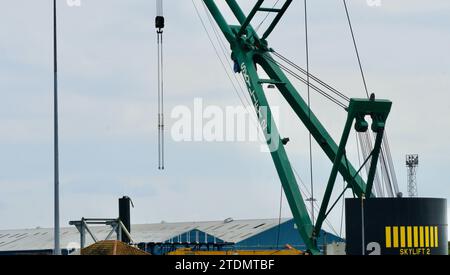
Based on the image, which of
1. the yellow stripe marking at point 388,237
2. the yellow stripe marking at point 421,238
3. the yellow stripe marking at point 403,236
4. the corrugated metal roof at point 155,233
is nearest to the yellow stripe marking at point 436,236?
the yellow stripe marking at point 421,238

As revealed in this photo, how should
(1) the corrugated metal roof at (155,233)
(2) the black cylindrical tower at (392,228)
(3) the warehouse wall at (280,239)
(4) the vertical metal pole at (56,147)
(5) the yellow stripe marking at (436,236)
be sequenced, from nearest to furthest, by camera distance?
(4) the vertical metal pole at (56,147), (2) the black cylindrical tower at (392,228), (5) the yellow stripe marking at (436,236), (3) the warehouse wall at (280,239), (1) the corrugated metal roof at (155,233)

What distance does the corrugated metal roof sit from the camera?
113 meters

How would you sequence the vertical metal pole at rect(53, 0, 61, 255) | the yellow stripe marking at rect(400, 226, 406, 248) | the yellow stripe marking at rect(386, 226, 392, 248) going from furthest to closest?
the yellow stripe marking at rect(400, 226, 406, 248) → the yellow stripe marking at rect(386, 226, 392, 248) → the vertical metal pole at rect(53, 0, 61, 255)

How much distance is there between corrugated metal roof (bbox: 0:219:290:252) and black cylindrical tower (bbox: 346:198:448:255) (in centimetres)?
5901

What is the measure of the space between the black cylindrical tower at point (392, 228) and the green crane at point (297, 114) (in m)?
7.41

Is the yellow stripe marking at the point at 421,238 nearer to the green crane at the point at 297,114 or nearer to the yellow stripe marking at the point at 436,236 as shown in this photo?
the yellow stripe marking at the point at 436,236

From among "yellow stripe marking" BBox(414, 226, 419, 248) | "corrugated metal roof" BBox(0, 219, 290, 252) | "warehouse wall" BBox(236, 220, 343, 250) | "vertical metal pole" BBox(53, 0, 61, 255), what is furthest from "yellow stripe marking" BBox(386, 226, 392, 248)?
"corrugated metal roof" BBox(0, 219, 290, 252)

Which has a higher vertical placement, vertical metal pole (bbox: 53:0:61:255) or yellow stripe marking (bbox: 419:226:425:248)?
vertical metal pole (bbox: 53:0:61:255)

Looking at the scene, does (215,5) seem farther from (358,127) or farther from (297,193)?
(358,127)

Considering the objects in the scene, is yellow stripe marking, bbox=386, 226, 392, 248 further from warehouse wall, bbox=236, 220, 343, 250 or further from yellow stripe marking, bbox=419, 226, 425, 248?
warehouse wall, bbox=236, 220, 343, 250

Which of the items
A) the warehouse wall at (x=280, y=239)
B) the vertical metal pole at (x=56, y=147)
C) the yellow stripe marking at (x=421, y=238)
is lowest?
the warehouse wall at (x=280, y=239)

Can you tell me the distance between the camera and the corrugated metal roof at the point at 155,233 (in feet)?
371
